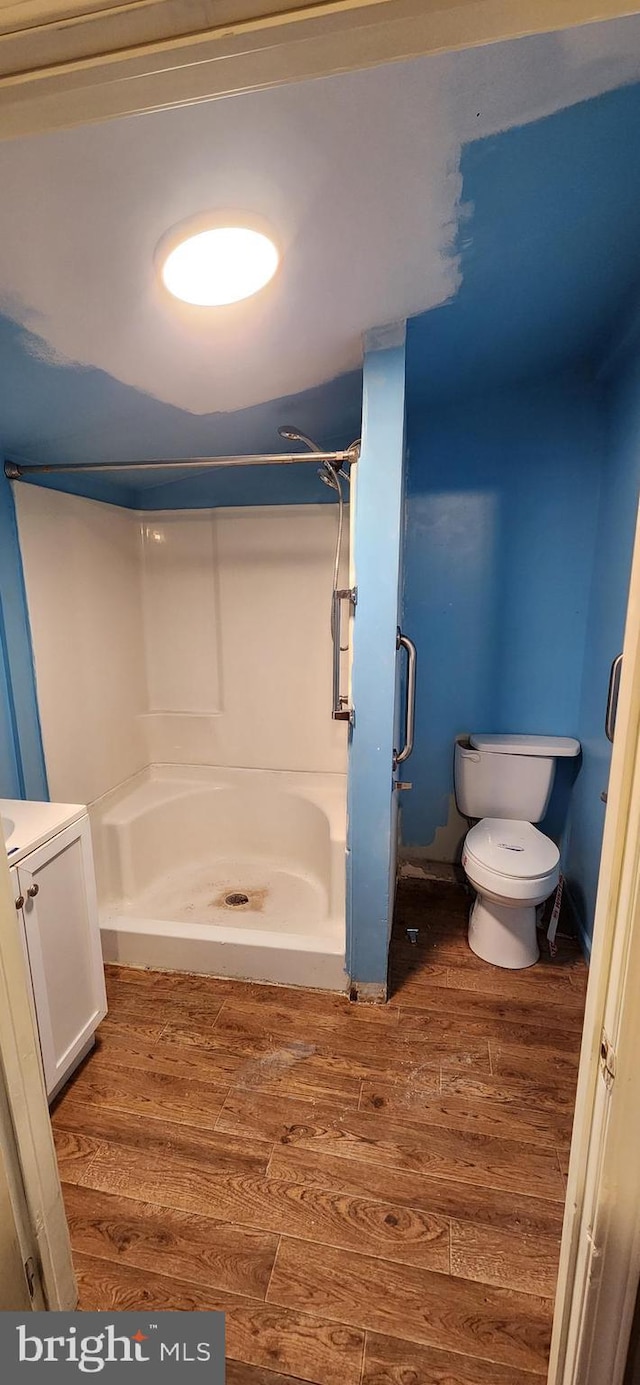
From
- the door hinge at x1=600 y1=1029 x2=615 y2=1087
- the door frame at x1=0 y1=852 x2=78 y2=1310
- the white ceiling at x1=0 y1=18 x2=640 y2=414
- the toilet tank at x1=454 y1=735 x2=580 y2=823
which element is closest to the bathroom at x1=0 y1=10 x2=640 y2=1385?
the white ceiling at x1=0 y1=18 x2=640 y2=414

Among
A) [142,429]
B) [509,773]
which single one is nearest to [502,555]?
[509,773]

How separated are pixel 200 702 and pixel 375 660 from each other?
1.50 meters

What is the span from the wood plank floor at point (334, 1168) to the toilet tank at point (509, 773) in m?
0.66

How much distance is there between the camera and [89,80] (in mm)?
496

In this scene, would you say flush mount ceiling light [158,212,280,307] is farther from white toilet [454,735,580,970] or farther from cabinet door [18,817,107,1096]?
white toilet [454,735,580,970]

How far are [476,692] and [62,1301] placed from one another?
2176mm

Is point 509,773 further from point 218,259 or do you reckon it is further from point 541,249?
point 218,259

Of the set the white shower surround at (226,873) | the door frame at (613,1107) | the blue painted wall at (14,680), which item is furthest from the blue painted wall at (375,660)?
the blue painted wall at (14,680)

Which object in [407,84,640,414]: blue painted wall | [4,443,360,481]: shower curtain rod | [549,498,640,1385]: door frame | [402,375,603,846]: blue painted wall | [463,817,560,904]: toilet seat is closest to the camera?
[549,498,640,1385]: door frame

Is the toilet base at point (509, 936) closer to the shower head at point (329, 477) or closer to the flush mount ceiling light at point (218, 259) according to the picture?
the shower head at point (329, 477)

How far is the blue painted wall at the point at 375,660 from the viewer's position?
1503 millimetres

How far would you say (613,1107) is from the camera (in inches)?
24.8

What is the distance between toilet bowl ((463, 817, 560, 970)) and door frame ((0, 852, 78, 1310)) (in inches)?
59.6

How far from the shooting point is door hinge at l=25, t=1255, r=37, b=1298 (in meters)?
0.79
